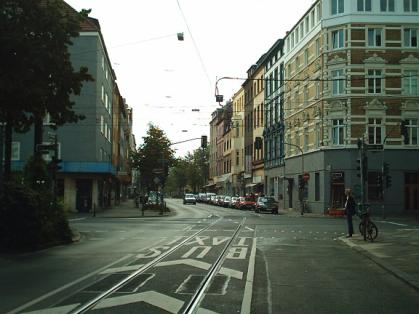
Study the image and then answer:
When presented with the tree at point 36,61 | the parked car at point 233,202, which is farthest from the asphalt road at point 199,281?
the parked car at point 233,202

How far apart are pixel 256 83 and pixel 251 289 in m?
71.3

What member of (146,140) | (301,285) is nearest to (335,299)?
(301,285)

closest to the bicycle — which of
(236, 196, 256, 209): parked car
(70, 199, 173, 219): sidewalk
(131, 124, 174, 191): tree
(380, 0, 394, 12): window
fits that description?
(70, 199, 173, 219): sidewalk

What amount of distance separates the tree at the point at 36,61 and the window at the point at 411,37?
38.5 m

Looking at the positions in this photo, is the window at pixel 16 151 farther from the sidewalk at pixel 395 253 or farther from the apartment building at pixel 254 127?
the sidewalk at pixel 395 253

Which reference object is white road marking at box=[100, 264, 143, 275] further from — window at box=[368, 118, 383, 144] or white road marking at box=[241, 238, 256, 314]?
window at box=[368, 118, 383, 144]

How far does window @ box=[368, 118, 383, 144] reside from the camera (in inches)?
1934

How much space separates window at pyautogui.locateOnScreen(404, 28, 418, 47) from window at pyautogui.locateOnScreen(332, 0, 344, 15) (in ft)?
18.2

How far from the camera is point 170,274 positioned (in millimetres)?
12148

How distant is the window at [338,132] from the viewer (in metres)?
49.6

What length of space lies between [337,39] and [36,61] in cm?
3877

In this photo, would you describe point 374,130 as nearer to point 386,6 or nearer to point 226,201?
point 386,6

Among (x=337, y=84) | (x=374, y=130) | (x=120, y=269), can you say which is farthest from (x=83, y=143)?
(x=120, y=269)

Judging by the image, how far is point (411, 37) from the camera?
49.8 m
